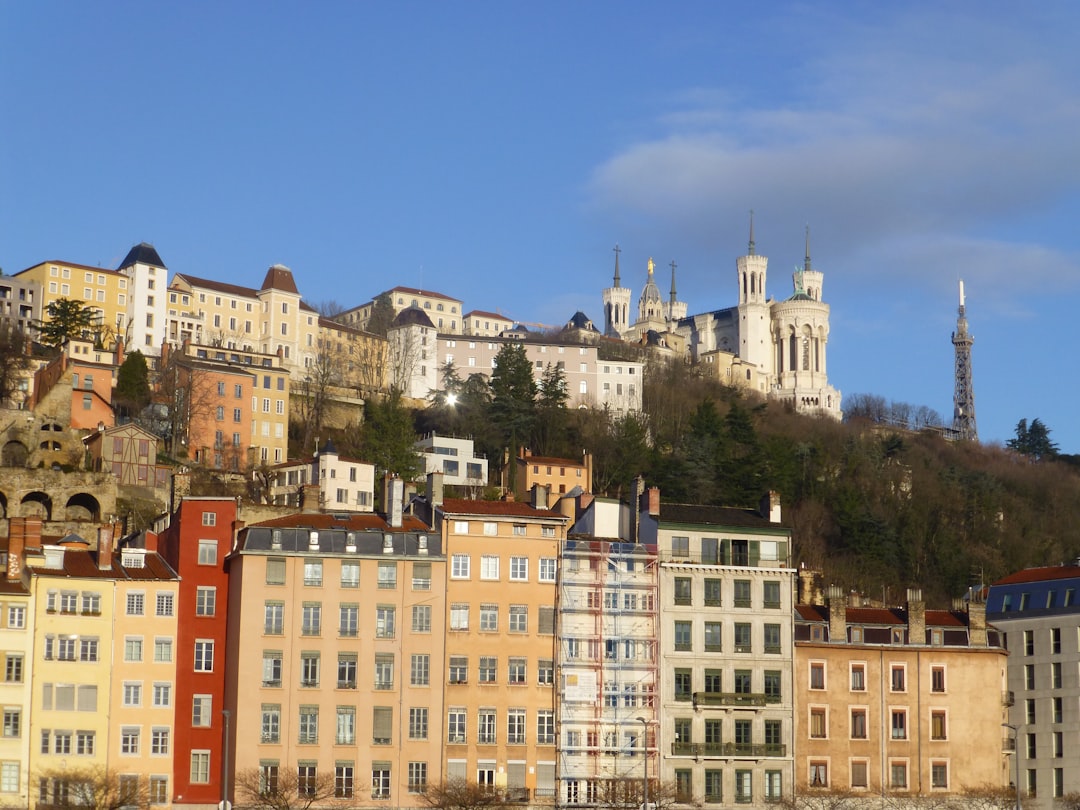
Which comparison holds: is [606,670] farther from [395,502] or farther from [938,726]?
[938,726]

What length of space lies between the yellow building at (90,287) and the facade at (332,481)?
36.5m

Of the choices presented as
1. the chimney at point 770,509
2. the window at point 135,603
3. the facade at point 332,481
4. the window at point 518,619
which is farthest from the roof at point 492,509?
the facade at point 332,481

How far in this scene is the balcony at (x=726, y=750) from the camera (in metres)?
71.0

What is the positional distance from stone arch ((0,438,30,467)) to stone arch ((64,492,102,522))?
684 cm

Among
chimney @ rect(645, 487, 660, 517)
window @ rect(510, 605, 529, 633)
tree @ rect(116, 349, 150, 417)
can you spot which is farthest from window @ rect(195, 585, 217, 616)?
tree @ rect(116, 349, 150, 417)

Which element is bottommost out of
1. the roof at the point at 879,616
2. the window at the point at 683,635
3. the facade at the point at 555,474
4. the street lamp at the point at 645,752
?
the street lamp at the point at 645,752

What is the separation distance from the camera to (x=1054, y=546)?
113500 mm

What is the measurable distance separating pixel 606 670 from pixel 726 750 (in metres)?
5.69

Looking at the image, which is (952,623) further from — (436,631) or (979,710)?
(436,631)

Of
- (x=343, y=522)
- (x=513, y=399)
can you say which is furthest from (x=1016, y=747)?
(x=513, y=399)

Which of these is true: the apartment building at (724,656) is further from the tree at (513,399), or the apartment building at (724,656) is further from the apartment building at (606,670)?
the tree at (513,399)

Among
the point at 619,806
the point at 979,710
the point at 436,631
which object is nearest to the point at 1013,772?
the point at 979,710

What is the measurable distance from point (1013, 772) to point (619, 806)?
1828 centimetres

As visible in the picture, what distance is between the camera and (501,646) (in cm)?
7138
